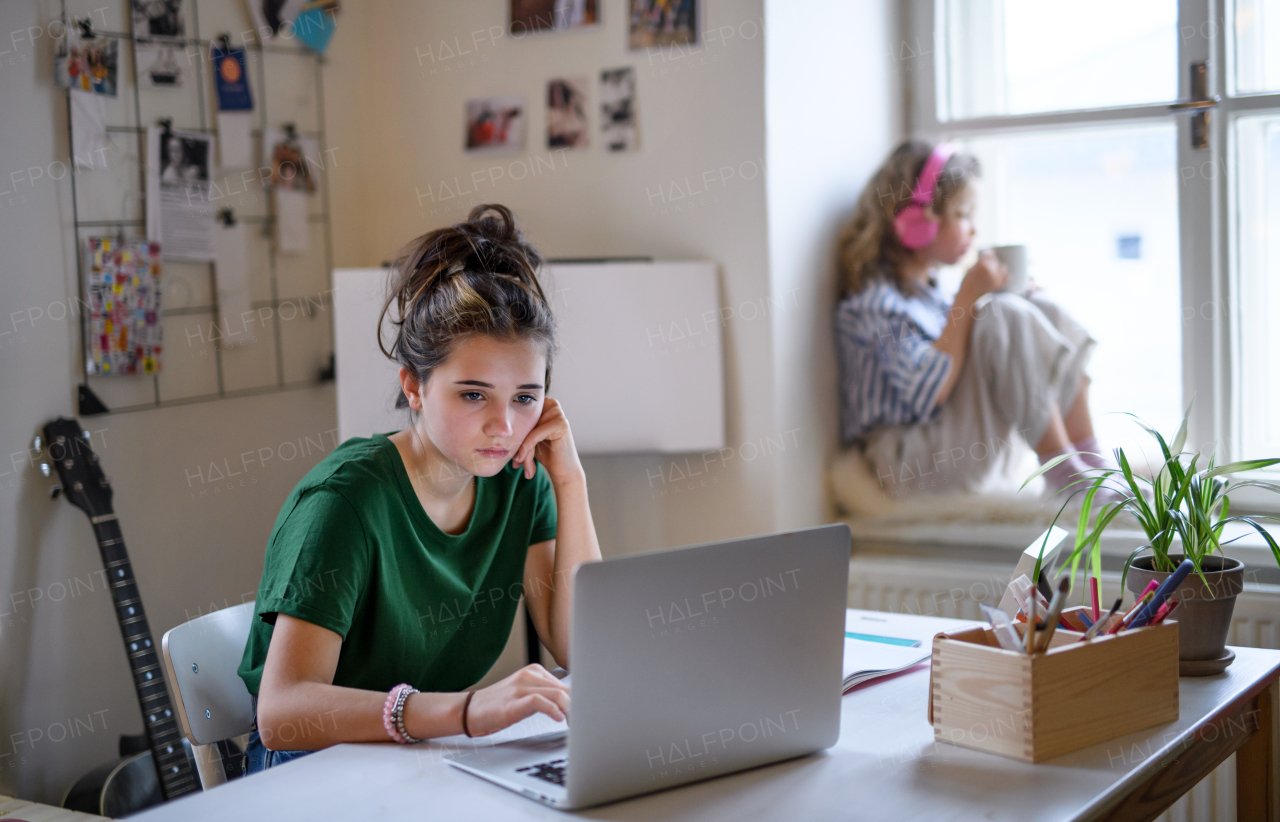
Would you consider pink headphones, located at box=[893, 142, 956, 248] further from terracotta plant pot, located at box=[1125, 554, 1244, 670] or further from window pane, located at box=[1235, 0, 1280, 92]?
terracotta plant pot, located at box=[1125, 554, 1244, 670]

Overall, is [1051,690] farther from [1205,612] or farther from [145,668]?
[145,668]

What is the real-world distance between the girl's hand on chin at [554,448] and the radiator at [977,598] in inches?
38.6

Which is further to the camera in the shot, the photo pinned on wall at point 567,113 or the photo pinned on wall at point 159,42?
the photo pinned on wall at point 567,113

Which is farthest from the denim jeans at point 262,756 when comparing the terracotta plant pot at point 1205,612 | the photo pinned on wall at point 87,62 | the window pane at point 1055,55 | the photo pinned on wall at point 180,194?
the window pane at point 1055,55

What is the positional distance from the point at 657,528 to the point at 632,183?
2.46ft

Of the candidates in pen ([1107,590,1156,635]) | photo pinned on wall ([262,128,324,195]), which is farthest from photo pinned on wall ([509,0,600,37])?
pen ([1107,590,1156,635])

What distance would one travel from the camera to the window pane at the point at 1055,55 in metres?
2.29

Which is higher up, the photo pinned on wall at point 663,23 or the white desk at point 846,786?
the photo pinned on wall at point 663,23

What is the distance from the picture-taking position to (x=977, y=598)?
221 centimetres

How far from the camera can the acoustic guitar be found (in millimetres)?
1933

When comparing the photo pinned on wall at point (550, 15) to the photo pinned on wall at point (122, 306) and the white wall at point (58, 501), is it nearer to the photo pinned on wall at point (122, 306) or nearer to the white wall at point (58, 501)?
the white wall at point (58, 501)

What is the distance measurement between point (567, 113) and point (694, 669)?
175 centimetres

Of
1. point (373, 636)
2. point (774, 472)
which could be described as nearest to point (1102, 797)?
point (373, 636)

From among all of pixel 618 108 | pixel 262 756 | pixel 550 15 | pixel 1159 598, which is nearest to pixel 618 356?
pixel 618 108
